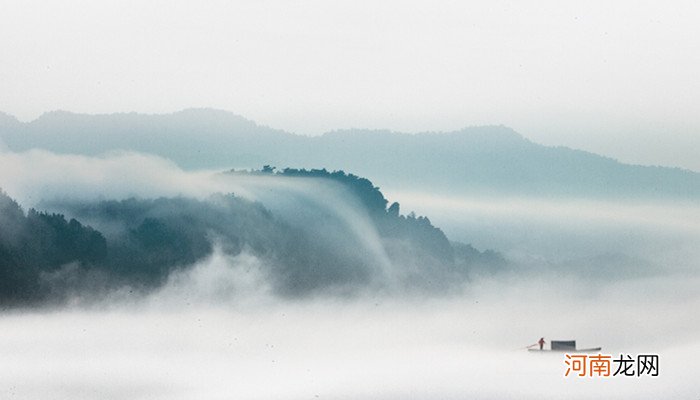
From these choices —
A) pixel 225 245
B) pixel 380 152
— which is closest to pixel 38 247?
pixel 225 245

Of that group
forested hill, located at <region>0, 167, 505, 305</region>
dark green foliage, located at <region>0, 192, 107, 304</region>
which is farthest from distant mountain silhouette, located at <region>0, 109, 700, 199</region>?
dark green foliage, located at <region>0, 192, 107, 304</region>

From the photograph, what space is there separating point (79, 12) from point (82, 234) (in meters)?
0.76

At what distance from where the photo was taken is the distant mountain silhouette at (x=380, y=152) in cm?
322

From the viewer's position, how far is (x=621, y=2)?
324 cm

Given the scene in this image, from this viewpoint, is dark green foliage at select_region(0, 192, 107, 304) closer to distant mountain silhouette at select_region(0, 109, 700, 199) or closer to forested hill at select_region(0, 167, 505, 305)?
forested hill at select_region(0, 167, 505, 305)

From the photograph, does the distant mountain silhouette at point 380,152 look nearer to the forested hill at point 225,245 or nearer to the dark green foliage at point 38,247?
the forested hill at point 225,245

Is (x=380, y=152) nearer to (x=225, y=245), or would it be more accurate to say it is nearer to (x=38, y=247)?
(x=225, y=245)

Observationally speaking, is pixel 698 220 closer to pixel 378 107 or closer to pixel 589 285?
pixel 589 285

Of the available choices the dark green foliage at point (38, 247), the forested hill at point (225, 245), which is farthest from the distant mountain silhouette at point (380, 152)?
the dark green foliage at point (38, 247)

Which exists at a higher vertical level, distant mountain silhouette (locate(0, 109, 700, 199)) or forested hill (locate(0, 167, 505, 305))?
distant mountain silhouette (locate(0, 109, 700, 199))

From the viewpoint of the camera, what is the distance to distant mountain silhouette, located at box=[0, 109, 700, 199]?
3221 mm

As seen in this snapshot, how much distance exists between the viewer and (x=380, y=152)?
323 centimetres

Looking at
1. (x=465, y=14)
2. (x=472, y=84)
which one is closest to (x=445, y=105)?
(x=472, y=84)

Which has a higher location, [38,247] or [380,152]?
[380,152]
